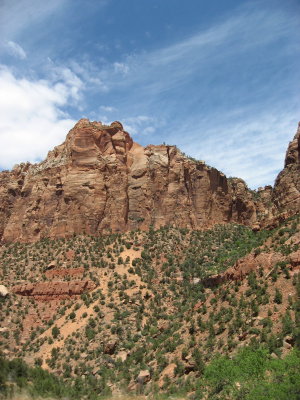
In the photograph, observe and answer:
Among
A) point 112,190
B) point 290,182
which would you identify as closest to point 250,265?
point 290,182

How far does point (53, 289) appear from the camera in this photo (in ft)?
167

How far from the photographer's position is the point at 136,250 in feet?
182

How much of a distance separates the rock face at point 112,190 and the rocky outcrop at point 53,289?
10.3 m

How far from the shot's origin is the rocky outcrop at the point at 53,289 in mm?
50125

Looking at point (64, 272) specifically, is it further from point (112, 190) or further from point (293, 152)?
point (293, 152)

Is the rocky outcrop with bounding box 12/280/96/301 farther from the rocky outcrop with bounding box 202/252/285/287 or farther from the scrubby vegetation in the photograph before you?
the rocky outcrop with bounding box 202/252/285/287

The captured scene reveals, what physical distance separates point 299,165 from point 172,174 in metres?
18.3

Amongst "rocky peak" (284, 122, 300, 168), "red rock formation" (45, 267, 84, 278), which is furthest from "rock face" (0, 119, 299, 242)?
"red rock formation" (45, 267, 84, 278)

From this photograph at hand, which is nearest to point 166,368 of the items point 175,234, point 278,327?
point 278,327

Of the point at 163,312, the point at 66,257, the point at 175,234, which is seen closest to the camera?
the point at 163,312

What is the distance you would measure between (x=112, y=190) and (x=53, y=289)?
58.5 feet

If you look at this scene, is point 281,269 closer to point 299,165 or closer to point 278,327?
point 278,327

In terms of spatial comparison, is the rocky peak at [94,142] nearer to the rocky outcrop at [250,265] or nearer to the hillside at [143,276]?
the hillside at [143,276]

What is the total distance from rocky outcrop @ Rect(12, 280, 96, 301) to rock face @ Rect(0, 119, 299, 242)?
1031cm
